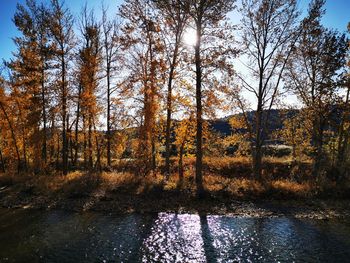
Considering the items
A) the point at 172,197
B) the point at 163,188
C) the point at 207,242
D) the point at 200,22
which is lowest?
the point at 207,242

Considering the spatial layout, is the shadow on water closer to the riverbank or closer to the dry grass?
the riverbank

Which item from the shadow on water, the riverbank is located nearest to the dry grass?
the riverbank

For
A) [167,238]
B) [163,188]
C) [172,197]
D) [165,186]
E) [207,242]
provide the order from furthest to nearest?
[165,186]
[163,188]
[172,197]
[167,238]
[207,242]

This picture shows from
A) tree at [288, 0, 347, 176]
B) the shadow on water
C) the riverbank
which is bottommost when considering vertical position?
the shadow on water

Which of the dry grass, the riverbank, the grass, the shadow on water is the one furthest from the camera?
the dry grass

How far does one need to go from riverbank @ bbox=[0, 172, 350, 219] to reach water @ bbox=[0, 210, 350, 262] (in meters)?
1.34

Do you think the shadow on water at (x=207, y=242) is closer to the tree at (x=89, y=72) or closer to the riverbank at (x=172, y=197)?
the riverbank at (x=172, y=197)

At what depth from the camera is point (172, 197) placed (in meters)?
18.3

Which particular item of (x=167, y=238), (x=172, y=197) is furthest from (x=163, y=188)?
(x=167, y=238)

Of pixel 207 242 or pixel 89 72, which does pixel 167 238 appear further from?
pixel 89 72

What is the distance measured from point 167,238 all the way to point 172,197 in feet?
20.3

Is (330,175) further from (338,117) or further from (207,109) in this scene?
(207,109)

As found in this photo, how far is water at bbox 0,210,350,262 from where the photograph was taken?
33.8ft

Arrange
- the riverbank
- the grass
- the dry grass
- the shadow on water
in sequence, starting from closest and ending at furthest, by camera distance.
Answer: the shadow on water < the riverbank < the grass < the dry grass
